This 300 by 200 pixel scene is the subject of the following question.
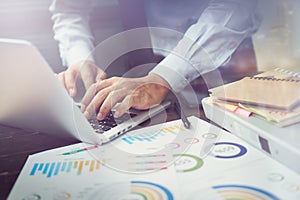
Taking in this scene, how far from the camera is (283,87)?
66 cm

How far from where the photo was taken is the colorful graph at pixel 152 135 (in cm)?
65

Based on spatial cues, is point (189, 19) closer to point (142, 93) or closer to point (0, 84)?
point (142, 93)

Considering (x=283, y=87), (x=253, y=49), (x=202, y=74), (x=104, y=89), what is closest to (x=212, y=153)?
(x=283, y=87)

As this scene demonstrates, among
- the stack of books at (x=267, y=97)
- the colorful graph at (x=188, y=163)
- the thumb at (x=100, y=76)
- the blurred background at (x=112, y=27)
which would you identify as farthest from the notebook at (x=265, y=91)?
the blurred background at (x=112, y=27)

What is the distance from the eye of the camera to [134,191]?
49 centimetres

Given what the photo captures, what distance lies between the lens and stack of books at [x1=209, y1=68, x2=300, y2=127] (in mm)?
577

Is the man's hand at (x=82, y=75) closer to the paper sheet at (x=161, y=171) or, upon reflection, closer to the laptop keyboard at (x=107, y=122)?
the laptop keyboard at (x=107, y=122)

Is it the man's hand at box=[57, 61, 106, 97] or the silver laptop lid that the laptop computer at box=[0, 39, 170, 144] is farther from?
the man's hand at box=[57, 61, 106, 97]

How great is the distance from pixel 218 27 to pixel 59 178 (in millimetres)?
675

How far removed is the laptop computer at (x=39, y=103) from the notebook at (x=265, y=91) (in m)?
0.17

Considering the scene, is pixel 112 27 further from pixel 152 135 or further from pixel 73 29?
pixel 152 135

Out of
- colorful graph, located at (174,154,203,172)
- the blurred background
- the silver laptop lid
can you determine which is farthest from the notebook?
the blurred background

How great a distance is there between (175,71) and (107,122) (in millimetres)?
357

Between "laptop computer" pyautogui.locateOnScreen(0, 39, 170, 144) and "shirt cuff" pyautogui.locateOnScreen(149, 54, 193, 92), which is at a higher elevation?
"laptop computer" pyautogui.locateOnScreen(0, 39, 170, 144)
